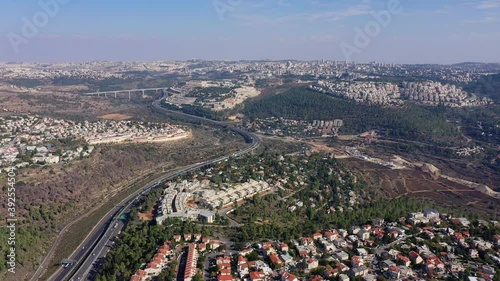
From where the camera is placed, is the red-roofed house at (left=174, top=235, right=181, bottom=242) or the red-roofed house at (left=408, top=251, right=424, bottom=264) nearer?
the red-roofed house at (left=408, top=251, right=424, bottom=264)

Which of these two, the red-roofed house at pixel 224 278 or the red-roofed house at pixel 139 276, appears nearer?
the red-roofed house at pixel 224 278

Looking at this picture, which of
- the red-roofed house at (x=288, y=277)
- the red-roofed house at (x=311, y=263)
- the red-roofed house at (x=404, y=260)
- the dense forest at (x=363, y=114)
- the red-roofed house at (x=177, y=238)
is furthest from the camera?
the dense forest at (x=363, y=114)

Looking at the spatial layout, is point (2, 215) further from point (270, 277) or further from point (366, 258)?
point (366, 258)

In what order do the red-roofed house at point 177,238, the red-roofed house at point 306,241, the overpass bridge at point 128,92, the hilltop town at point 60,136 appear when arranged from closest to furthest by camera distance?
the red-roofed house at point 306,241, the red-roofed house at point 177,238, the hilltop town at point 60,136, the overpass bridge at point 128,92

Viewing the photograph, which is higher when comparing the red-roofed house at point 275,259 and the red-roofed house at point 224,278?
the red-roofed house at point 275,259

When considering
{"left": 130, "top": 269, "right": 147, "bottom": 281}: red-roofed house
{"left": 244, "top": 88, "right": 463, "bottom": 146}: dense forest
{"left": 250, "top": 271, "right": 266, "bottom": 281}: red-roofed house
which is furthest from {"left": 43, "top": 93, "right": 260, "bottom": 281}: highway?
{"left": 244, "top": 88, "right": 463, "bottom": 146}: dense forest

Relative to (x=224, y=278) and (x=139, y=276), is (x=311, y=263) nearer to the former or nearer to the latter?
(x=224, y=278)

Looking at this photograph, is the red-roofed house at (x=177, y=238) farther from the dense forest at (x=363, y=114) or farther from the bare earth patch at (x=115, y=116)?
the bare earth patch at (x=115, y=116)

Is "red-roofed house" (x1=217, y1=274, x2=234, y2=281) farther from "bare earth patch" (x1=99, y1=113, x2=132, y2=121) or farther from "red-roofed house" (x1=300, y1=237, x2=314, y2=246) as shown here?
"bare earth patch" (x1=99, y1=113, x2=132, y2=121)

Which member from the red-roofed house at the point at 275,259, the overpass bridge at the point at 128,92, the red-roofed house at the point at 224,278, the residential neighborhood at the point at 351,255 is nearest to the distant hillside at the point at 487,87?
the overpass bridge at the point at 128,92

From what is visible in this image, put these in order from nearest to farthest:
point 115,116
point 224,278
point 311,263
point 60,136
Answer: point 224,278, point 311,263, point 60,136, point 115,116

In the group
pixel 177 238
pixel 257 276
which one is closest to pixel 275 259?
pixel 257 276

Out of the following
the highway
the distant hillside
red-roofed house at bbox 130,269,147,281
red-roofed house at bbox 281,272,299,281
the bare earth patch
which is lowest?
the highway

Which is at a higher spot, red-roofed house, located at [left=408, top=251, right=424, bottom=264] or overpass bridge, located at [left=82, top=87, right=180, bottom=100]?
overpass bridge, located at [left=82, top=87, right=180, bottom=100]
